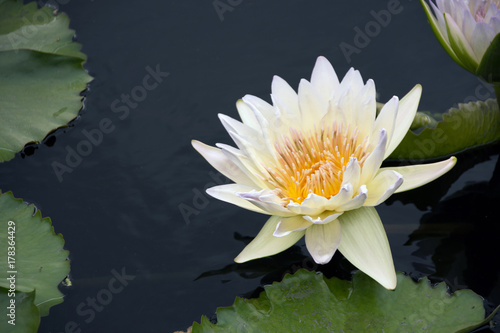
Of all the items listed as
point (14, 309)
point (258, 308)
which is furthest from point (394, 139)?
point (14, 309)

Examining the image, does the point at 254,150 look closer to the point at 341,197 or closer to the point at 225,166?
the point at 225,166

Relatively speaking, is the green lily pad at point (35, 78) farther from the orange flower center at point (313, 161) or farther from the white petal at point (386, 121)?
the white petal at point (386, 121)
